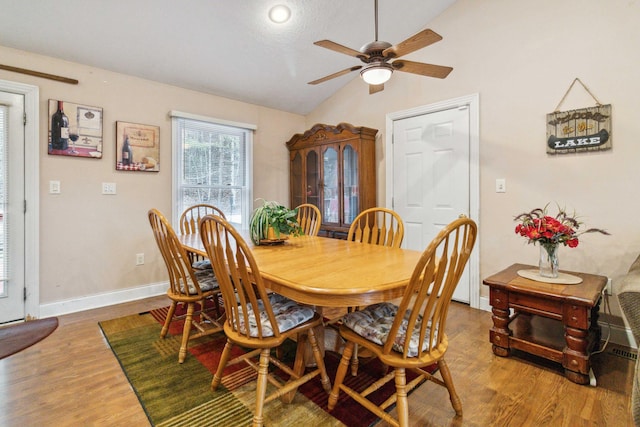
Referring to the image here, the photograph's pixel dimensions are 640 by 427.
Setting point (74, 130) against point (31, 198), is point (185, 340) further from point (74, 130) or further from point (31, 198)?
point (74, 130)

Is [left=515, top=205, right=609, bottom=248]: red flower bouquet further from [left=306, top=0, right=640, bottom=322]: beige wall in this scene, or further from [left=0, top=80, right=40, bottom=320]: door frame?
[left=0, top=80, right=40, bottom=320]: door frame

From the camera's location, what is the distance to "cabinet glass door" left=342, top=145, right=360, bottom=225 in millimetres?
3516

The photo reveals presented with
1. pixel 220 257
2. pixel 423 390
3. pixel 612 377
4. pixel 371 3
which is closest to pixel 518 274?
pixel 612 377

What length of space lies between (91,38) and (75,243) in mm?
1728

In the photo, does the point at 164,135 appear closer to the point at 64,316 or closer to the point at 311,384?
the point at 64,316

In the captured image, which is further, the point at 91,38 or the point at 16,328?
the point at 91,38

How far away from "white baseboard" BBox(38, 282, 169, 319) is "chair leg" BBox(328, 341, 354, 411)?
Answer: 97.1 inches

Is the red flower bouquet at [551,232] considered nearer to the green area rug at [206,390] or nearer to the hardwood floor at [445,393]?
the hardwood floor at [445,393]

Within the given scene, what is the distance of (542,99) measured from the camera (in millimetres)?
2525

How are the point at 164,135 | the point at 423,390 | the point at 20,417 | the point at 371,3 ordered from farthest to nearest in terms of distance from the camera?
1. the point at 164,135
2. the point at 371,3
3. the point at 423,390
4. the point at 20,417

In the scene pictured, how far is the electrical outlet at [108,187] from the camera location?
115 inches

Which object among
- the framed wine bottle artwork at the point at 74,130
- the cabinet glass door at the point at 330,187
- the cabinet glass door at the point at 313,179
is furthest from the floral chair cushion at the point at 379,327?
the framed wine bottle artwork at the point at 74,130

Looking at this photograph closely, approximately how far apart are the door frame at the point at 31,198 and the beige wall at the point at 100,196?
4cm

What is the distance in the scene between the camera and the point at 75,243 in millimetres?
2812
